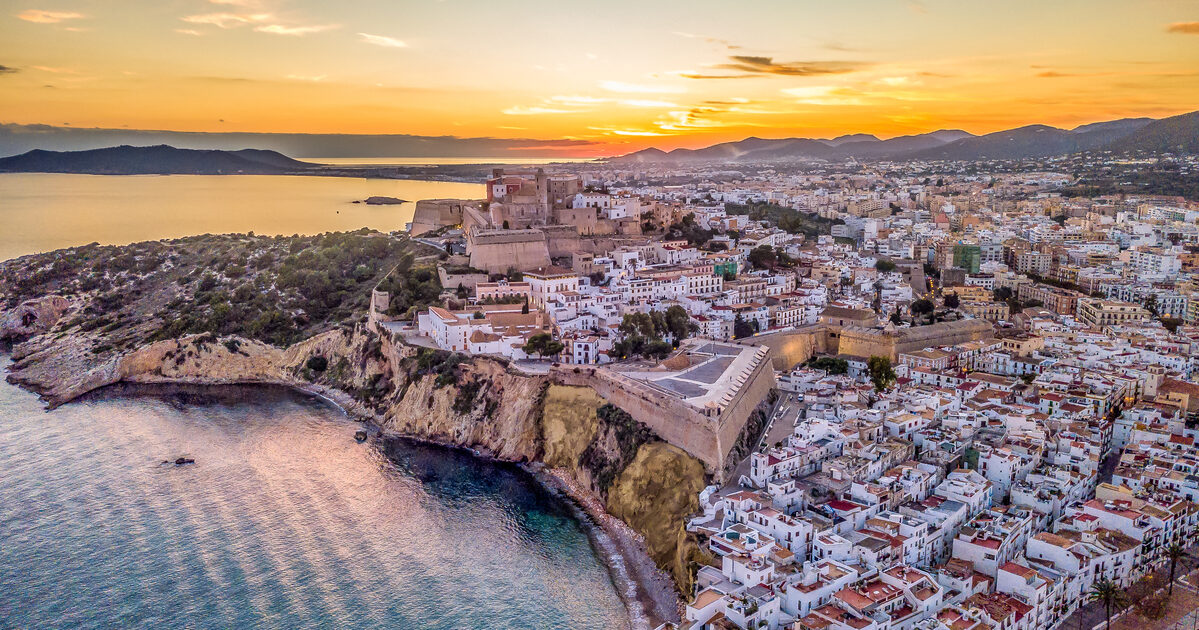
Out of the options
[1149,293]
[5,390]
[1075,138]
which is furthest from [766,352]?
[1075,138]

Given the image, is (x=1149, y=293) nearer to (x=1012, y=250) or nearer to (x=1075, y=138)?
(x=1012, y=250)

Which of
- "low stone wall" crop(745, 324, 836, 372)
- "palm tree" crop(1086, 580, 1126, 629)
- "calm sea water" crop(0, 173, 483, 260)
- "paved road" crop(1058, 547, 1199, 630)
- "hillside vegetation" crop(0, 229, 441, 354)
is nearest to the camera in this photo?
"palm tree" crop(1086, 580, 1126, 629)

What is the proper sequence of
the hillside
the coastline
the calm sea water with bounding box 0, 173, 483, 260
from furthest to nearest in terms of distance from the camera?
the hillside < the calm sea water with bounding box 0, 173, 483, 260 < the coastline

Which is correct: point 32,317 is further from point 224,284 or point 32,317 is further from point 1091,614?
point 1091,614

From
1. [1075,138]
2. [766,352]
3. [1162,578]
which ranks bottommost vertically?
[1162,578]

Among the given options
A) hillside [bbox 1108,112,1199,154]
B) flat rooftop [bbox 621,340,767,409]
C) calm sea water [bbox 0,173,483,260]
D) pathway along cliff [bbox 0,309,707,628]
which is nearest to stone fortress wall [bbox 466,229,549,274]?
pathway along cliff [bbox 0,309,707,628]

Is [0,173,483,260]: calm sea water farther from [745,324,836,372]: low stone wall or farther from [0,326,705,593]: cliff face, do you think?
[745,324,836,372]: low stone wall
